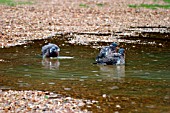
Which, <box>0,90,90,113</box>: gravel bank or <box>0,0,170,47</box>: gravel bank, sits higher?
<box>0,90,90,113</box>: gravel bank

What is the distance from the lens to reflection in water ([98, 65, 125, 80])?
17.4 metres

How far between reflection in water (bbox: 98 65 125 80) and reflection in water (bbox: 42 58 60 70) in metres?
1.57

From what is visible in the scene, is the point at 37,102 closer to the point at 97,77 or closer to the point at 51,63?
the point at 97,77

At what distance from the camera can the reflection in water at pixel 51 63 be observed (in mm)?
19467

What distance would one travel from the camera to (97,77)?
17094mm

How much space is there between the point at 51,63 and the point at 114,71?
300 centimetres

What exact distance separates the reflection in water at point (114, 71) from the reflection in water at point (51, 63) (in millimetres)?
1572

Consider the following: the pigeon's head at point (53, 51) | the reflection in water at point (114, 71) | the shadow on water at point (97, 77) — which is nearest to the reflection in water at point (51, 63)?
the shadow on water at point (97, 77)

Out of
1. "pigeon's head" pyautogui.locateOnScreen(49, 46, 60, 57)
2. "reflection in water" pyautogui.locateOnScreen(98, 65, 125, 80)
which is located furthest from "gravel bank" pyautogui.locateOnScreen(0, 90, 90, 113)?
"pigeon's head" pyautogui.locateOnScreen(49, 46, 60, 57)

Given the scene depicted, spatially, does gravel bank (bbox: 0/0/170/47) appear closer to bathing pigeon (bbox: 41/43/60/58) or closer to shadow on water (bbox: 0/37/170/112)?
bathing pigeon (bbox: 41/43/60/58)

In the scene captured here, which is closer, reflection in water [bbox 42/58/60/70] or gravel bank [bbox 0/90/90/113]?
gravel bank [bbox 0/90/90/113]

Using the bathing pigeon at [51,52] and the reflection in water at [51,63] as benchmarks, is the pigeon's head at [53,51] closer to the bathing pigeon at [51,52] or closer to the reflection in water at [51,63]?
the bathing pigeon at [51,52]

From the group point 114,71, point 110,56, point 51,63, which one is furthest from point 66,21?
point 114,71

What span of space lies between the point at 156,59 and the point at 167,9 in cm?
3408
